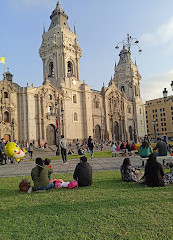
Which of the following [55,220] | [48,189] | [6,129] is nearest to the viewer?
[55,220]

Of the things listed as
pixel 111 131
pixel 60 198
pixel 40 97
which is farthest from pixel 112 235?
pixel 111 131

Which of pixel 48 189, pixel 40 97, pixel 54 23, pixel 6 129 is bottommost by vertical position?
pixel 48 189

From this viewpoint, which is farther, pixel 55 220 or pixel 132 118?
pixel 132 118

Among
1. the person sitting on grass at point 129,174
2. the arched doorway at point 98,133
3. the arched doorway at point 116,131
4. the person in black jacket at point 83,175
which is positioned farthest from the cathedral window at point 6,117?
the person sitting on grass at point 129,174

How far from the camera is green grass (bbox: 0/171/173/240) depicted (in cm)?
311

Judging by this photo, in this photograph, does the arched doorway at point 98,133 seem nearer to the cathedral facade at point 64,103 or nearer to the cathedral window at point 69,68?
the cathedral facade at point 64,103

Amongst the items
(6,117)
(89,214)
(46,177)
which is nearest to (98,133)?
(6,117)

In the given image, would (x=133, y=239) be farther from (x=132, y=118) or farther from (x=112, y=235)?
(x=132, y=118)

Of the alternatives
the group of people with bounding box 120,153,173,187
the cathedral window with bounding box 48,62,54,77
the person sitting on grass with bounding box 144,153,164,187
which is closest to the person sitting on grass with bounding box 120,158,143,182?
the group of people with bounding box 120,153,173,187

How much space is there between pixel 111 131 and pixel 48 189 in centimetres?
4305

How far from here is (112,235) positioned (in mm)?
3020

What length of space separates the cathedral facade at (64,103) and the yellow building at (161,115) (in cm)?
1818

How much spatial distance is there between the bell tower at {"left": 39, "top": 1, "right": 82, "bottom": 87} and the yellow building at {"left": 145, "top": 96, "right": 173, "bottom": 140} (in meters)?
38.3

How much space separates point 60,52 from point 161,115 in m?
46.5
